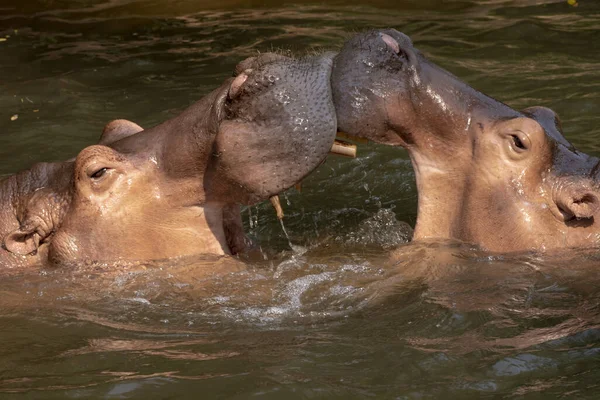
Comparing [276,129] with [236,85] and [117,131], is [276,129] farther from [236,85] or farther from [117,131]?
[117,131]

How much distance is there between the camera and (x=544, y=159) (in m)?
5.68

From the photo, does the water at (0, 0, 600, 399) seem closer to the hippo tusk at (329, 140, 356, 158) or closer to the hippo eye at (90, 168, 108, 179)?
the hippo eye at (90, 168, 108, 179)

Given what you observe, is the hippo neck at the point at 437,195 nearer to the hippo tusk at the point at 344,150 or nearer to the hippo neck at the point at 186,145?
the hippo tusk at the point at 344,150

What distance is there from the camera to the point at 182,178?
18.4 ft

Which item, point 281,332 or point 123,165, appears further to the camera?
point 123,165

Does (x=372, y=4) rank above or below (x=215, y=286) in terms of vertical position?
above

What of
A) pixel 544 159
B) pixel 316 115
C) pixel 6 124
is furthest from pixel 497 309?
pixel 6 124

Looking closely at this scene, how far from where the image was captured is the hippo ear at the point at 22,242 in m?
5.74

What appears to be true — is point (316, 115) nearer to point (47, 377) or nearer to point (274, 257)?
point (274, 257)

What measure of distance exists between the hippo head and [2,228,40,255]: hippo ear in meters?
1.78

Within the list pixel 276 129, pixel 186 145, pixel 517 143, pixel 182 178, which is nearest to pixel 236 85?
pixel 276 129

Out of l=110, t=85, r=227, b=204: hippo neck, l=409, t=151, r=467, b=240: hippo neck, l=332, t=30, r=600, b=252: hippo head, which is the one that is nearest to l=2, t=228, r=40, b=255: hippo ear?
l=110, t=85, r=227, b=204: hippo neck

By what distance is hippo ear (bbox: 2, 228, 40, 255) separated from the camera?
574 centimetres

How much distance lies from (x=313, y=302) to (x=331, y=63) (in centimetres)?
126
